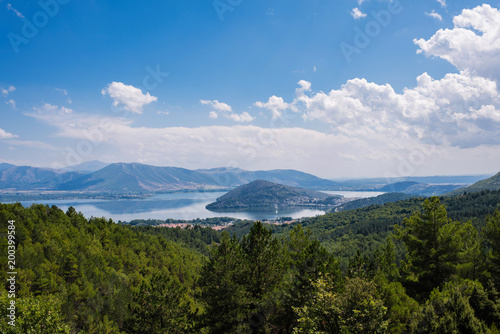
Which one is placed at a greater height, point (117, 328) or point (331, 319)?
point (331, 319)

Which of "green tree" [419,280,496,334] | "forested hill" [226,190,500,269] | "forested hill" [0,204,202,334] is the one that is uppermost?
"green tree" [419,280,496,334]

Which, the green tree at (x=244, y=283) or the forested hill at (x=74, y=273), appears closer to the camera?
the green tree at (x=244, y=283)

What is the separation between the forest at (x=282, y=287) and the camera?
11914 mm

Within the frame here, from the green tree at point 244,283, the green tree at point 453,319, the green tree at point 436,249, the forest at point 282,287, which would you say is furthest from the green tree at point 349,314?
the green tree at point 436,249

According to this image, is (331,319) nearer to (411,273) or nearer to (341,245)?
(411,273)

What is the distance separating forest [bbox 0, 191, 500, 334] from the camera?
11914 millimetres

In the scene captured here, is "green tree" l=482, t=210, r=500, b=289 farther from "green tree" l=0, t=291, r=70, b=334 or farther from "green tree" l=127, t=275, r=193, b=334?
"green tree" l=0, t=291, r=70, b=334

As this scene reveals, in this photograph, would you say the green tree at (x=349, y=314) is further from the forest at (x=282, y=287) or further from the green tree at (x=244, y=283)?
the green tree at (x=244, y=283)

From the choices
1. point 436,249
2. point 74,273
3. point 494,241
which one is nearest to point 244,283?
point 436,249

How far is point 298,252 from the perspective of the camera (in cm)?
2025

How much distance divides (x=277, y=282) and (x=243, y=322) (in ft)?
11.4

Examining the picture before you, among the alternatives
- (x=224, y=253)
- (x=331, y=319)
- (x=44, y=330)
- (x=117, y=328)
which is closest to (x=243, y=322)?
(x=224, y=253)

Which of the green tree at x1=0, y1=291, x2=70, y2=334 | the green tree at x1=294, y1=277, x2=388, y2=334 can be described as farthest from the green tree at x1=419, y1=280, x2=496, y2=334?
the green tree at x1=0, y1=291, x2=70, y2=334

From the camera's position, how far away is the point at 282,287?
19203 millimetres
